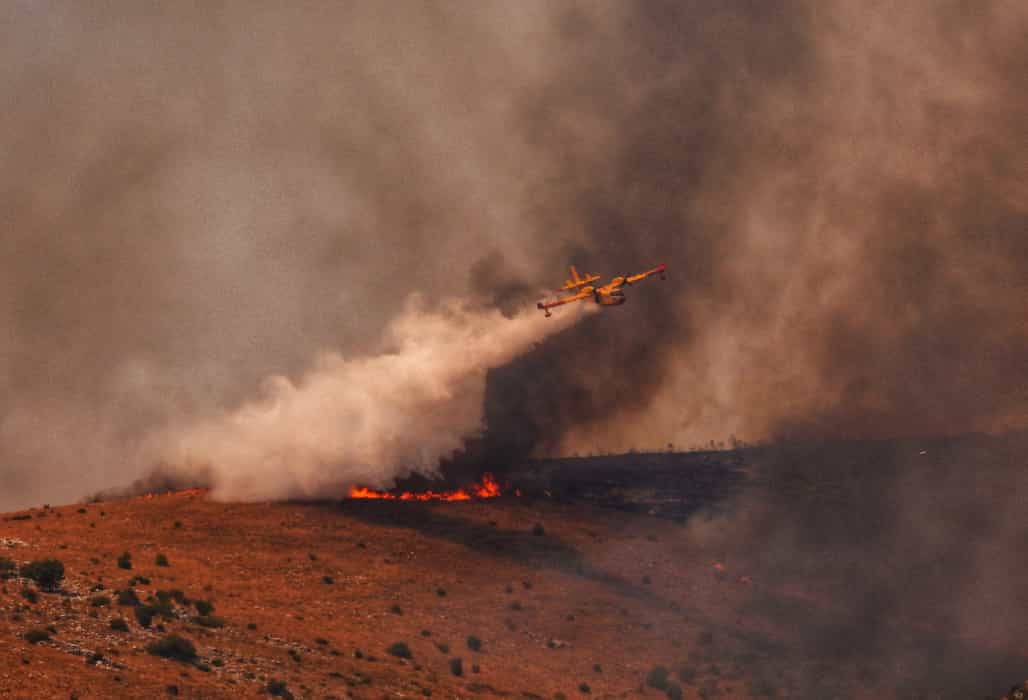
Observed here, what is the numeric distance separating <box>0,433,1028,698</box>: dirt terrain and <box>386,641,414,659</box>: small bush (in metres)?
0.12

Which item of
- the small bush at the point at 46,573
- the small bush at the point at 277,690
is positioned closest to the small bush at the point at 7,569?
the small bush at the point at 46,573

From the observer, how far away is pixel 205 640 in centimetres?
5938

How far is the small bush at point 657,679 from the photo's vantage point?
68375 mm

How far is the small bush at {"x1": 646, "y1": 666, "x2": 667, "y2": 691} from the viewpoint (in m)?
68.4

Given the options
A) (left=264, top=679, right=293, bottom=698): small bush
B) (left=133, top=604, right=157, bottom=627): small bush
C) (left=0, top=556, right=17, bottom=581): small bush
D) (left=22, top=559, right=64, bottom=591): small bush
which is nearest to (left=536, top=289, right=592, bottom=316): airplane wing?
(left=133, top=604, right=157, bottom=627): small bush

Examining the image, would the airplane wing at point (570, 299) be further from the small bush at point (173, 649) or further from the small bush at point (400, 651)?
the small bush at point (173, 649)

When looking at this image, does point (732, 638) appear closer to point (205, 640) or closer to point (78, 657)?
point (205, 640)

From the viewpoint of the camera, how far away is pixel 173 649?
5609 centimetres

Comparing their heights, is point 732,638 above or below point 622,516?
below

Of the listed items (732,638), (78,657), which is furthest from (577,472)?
(78,657)

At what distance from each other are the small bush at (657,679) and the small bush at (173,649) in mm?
29387

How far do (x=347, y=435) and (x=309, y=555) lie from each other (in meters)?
19.8

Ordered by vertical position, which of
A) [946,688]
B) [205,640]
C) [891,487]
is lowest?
[946,688]

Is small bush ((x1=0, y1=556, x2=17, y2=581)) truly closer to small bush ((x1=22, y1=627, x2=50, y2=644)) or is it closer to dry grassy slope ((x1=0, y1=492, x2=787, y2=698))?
dry grassy slope ((x1=0, y1=492, x2=787, y2=698))
